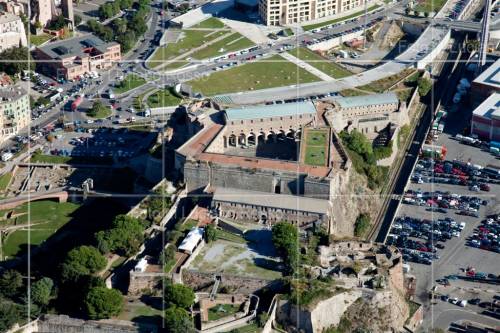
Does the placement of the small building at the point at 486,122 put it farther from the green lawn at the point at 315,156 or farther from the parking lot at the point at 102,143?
the parking lot at the point at 102,143

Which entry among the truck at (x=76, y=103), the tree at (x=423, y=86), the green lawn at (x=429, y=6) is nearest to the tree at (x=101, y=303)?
the truck at (x=76, y=103)

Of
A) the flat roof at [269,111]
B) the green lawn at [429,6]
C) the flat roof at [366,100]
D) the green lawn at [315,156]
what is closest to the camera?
the green lawn at [315,156]

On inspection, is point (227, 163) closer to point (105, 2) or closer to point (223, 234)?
point (223, 234)

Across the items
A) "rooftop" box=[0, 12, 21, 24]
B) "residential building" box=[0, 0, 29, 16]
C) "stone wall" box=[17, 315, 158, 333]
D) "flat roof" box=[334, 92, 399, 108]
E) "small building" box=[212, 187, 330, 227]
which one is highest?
"residential building" box=[0, 0, 29, 16]

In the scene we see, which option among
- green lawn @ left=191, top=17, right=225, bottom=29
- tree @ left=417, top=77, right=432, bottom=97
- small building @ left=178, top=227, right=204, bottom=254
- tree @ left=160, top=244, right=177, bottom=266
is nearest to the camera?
tree @ left=160, top=244, right=177, bottom=266

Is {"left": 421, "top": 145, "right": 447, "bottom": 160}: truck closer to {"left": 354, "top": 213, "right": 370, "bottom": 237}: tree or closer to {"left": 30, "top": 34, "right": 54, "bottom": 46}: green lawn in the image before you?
{"left": 354, "top": 213, "right": 370, "bottom": 237}: tree

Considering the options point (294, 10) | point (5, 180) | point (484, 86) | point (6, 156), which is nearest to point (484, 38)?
point (484, 86)

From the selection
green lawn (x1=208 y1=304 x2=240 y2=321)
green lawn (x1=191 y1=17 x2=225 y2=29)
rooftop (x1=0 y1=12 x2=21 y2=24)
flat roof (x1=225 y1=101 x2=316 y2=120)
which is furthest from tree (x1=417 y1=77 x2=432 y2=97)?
green lawn (x1=208 y1=304 x2=240 y2=321)
